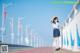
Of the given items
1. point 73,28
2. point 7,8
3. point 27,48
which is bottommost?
point 27,48

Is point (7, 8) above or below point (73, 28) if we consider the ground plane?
above

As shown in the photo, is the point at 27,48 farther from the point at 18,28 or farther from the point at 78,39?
the point at 78,39

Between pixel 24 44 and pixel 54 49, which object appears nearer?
pixel 54 49

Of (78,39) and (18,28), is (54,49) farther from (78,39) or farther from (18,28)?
(18,28)

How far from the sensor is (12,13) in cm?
644

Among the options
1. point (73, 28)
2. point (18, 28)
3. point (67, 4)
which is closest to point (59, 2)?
point (67, 4)

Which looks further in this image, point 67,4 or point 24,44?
point 24,44

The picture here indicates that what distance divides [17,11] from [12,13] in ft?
0.37

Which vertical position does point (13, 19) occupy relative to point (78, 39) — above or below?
above

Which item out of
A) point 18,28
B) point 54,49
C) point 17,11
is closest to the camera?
point 54,49

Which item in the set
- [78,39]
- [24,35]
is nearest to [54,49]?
[78,39]

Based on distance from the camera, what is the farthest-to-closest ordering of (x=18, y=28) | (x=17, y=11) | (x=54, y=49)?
1. (x=18, y=28)
2. (x=17, y=11)
3. (x=54, y=49)

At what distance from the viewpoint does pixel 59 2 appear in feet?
20.2

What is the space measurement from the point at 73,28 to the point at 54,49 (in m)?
0.88
